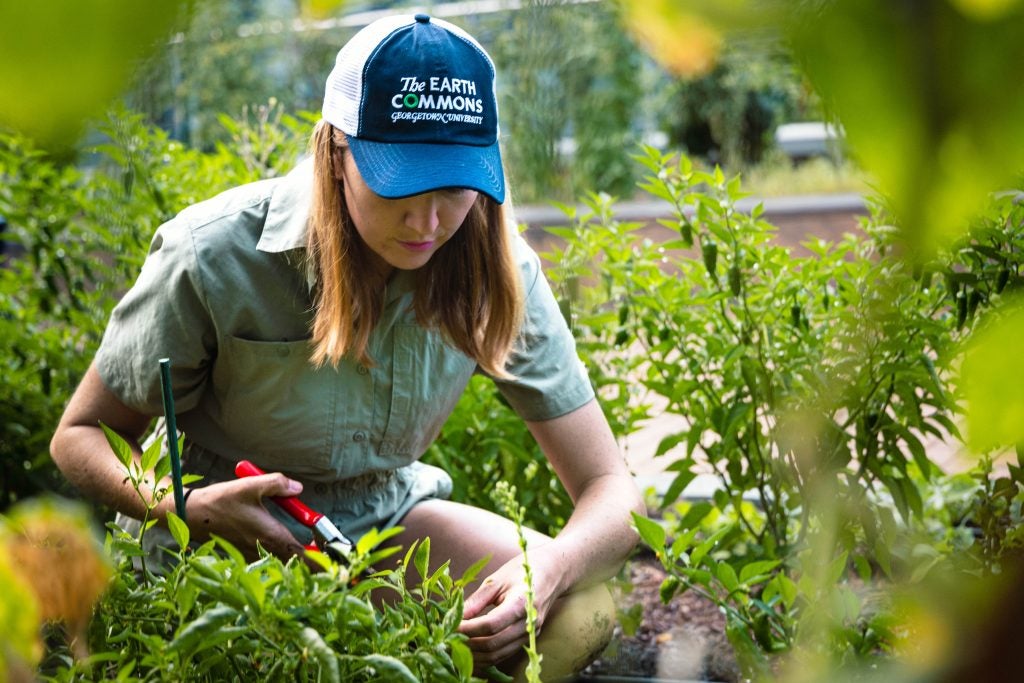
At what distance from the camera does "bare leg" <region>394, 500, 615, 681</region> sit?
6.08 feet

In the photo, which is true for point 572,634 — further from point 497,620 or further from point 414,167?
point 414,167

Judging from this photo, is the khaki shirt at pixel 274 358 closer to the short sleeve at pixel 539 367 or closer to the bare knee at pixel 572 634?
the short sleeve at pixel 539 367

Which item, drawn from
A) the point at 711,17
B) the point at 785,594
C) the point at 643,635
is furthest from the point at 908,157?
the point at 643,635

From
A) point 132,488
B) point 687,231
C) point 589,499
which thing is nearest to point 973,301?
point 687,231

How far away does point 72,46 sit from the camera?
265 mm

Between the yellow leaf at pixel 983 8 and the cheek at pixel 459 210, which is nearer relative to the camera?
the yellow leaf at pixel 983 8

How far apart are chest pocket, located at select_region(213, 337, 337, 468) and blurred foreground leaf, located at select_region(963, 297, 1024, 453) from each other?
1.62m

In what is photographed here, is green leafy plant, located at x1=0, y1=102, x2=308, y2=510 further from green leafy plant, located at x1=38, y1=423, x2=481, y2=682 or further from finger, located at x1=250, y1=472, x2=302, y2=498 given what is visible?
green leafy plant, located at x1=38, y1=423, x2=481, y2=682

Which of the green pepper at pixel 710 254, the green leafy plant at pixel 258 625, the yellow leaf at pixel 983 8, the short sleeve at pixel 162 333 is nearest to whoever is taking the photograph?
the yellow leaf at pixel 983 8

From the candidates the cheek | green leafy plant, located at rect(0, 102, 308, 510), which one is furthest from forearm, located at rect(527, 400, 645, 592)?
green leafy plant, located at rect(0, 102, 308, 510)

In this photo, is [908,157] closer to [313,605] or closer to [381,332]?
[313,605]

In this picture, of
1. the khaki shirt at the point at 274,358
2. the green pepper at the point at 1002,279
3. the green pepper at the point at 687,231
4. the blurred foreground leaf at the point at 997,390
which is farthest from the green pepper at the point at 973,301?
the blurred foreground leaf at the point at 997,390

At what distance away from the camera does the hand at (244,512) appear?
5.41 feet

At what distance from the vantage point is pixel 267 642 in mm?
952
